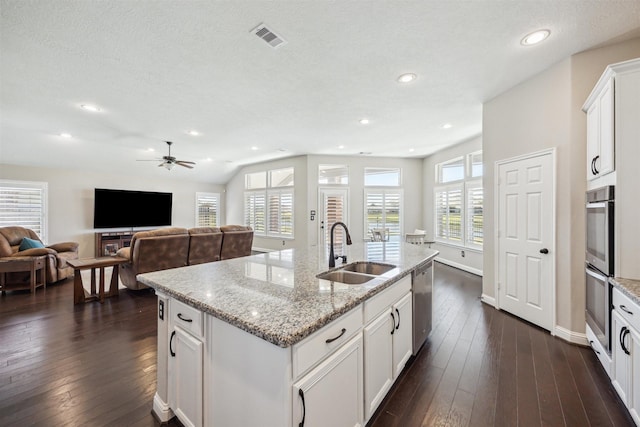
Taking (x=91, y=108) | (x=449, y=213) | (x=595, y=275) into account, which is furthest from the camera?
(x=449, y=213)

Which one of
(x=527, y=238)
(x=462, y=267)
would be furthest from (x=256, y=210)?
(x=527, y=238)

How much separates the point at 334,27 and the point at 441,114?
2.65 metres

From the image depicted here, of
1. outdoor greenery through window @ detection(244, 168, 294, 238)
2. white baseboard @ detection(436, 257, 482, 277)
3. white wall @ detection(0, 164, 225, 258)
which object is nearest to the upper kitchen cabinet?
white baseboard @ detection(436, 257, 482, 277)

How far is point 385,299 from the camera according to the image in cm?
174

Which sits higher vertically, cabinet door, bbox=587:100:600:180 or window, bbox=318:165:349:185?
window, bbox=318:165:349:185

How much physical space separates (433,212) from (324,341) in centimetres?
639

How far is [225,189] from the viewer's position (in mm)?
9750

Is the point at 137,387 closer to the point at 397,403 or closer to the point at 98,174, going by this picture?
the point at 397,403

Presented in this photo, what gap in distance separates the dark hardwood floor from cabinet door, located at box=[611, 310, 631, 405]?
16 centimetres

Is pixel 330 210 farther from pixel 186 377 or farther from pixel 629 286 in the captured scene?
pixel 186 377

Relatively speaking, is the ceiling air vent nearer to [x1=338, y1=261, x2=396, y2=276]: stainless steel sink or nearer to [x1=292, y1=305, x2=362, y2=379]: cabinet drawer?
[x1=338, y1=261, x2=396, y2=276]: stainless steel sink

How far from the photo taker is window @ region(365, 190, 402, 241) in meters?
7.29

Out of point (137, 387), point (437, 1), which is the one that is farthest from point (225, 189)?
point (437, 1)

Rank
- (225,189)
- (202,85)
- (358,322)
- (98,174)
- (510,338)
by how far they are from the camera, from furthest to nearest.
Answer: (225,189) < (98,174) < (202,85) < (510,338) < (358,322)
